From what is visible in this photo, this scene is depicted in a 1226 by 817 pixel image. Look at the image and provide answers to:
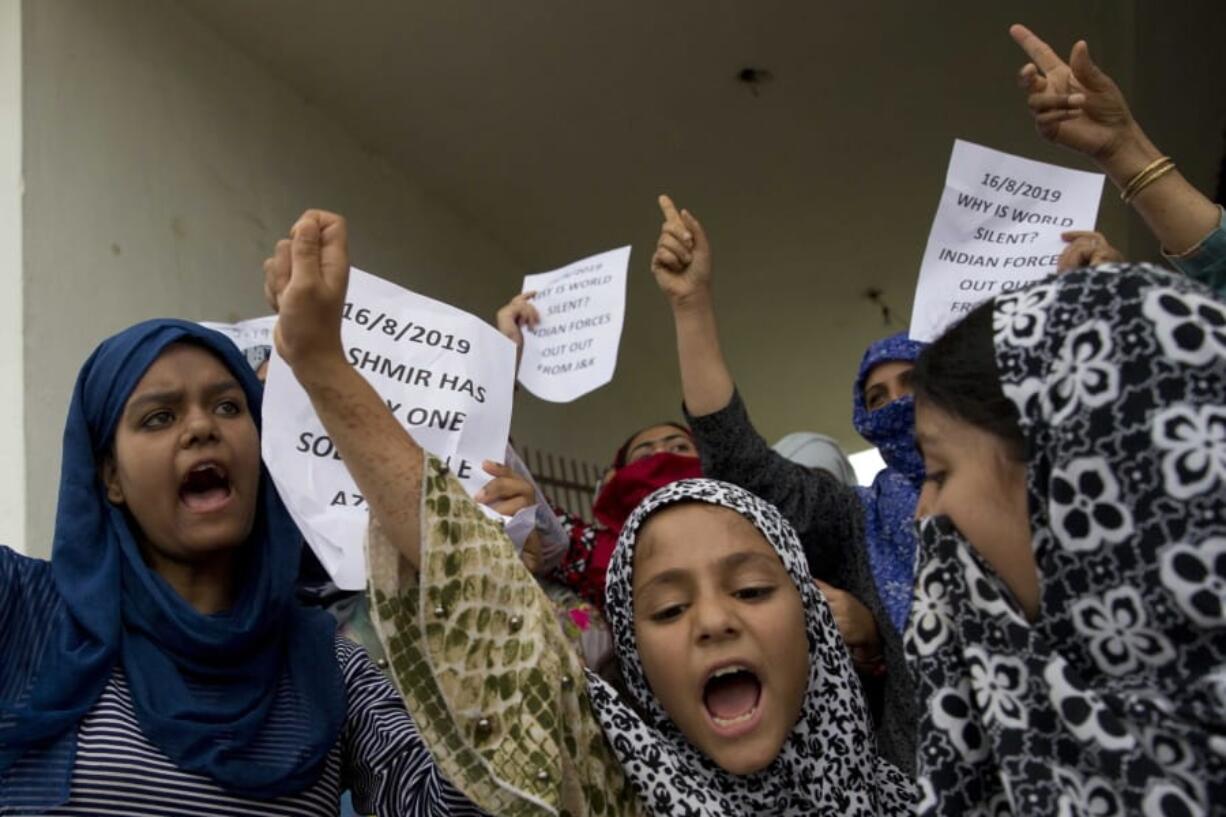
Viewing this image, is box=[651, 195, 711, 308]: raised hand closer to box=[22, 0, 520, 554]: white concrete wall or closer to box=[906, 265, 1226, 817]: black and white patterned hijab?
box=[906, 265, 1226, 817]: black and white patterned hijab

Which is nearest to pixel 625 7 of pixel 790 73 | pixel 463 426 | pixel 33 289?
pixel 790 73

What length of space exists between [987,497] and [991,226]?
163 cm

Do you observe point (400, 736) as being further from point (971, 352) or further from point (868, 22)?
point (868, 22)

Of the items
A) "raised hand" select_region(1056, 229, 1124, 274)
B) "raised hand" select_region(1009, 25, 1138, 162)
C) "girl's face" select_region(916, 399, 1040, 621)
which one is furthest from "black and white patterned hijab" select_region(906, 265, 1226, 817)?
"raised hand" select_region(1056, 229, 1124, 274)

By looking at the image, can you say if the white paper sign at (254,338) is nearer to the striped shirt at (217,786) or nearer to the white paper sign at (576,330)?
the white paper sign at (576,330)

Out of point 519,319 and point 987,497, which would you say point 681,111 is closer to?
point 519,319

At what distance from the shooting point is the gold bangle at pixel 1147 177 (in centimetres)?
221

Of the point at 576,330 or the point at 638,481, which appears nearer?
the point at 576,330

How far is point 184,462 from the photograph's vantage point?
2.05 metres

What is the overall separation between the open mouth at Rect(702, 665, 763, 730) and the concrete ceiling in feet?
10.7

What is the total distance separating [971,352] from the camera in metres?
1.35

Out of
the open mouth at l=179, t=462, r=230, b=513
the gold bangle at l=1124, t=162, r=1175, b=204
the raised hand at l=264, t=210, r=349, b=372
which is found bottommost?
the open mouth at l=179, t=462, r=230, b=513

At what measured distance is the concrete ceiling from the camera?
15.7ft

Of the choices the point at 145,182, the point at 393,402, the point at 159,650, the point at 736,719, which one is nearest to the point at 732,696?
the point at 736,719
